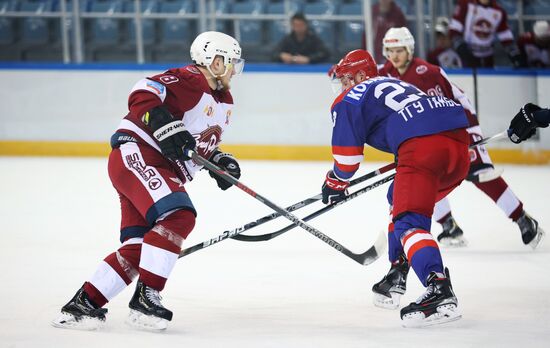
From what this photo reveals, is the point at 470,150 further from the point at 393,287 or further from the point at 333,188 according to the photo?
the point at 333,188

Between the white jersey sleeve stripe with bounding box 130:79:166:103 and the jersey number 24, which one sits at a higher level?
the white jersey sleeve stripe with bounding box 130:79:166:103

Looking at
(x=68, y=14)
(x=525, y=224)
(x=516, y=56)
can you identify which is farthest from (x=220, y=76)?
(x=68, y=14)

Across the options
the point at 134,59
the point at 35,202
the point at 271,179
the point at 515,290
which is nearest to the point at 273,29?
the point at 134,59

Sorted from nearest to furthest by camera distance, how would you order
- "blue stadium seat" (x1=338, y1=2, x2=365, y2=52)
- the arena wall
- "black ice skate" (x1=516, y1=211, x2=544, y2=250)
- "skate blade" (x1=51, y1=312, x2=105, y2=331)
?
1. "skate blade" (x1=51, y1=312, x2=105, y2=331)
2. "black ice skate" (x1=516, y1=211, x2=544, y2=250)
3. the arena wall
4. "blue stadium seat" (x1=338, y1=2, x2=365, y2=52)

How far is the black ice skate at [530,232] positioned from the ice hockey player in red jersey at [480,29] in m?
3.31

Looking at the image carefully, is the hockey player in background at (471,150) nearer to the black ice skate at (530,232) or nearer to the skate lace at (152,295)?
the black ice skate at (530,232)

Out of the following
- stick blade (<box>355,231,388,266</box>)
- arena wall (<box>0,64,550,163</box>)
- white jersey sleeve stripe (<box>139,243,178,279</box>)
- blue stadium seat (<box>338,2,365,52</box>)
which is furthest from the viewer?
blue stadium seat (<box>338,2,365,52</box>)

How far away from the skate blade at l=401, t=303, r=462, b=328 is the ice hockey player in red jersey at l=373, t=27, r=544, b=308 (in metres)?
1.67

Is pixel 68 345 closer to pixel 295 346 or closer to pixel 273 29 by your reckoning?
pixel 295 346

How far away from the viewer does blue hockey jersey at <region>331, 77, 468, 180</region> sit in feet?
12.2

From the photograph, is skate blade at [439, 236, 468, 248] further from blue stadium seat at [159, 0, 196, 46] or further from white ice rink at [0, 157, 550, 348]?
blue stadium seat at [159, 0, 196, 46]

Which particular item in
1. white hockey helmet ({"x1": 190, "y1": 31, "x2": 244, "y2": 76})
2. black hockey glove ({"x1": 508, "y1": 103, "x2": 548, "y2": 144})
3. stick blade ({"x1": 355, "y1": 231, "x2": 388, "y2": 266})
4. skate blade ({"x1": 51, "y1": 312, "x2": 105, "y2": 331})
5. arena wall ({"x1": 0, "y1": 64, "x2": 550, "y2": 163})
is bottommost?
arena wall ({"x1": 0, "y1": 64, "x2": 550, "y2": 163})

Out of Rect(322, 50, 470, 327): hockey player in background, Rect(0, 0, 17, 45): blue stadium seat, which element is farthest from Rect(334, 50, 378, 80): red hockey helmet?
Rect(0, 0, 17, 45): blue stadium seat

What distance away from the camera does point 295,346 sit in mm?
3463
